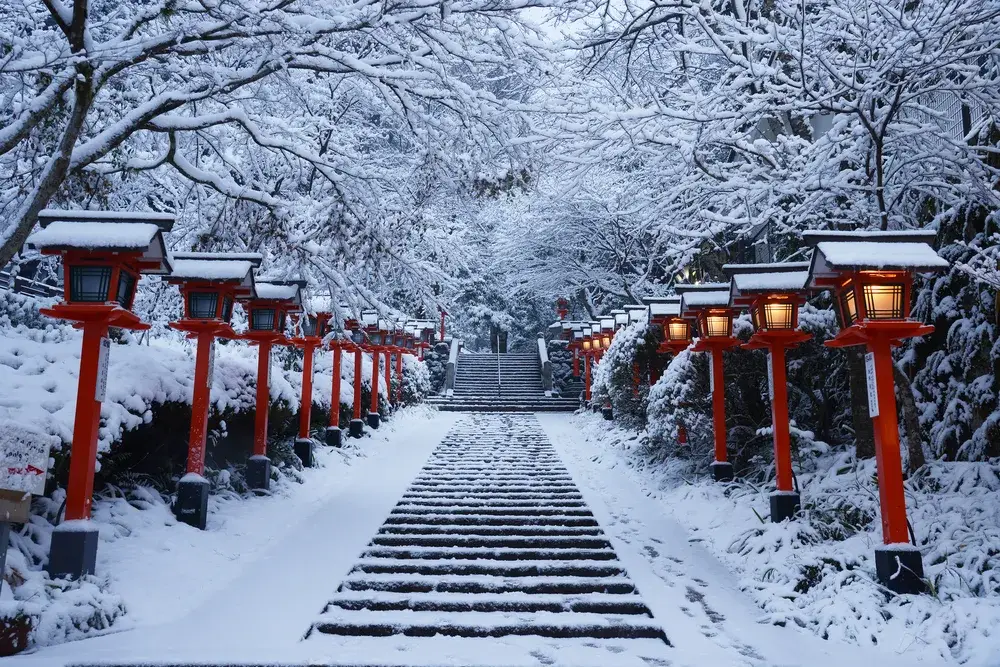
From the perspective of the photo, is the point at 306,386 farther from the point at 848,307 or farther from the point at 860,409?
the point at 848,307

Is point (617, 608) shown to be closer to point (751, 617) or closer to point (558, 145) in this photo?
point (751, 617)

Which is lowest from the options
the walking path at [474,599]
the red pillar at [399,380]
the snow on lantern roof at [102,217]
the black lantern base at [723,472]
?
the walking path at [474,599]

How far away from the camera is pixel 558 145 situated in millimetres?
7887

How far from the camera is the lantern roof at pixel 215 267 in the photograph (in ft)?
23.2

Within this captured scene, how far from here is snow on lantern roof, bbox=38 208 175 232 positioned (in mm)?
5531

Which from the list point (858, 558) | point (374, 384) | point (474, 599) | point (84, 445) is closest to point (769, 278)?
point (858, 558)

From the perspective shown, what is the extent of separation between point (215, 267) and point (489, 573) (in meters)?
4.38

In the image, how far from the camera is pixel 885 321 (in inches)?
207

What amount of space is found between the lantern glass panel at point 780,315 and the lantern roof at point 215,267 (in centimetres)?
567

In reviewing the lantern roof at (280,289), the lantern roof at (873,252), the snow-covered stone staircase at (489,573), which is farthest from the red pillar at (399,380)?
the lantern roof at (873,252)

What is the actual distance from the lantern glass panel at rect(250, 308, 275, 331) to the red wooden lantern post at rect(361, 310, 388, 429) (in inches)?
195

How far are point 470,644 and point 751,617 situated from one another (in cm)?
226

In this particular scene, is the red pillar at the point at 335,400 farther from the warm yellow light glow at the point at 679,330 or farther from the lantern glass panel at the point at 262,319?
the warm yellow light glow at the point at 679,330

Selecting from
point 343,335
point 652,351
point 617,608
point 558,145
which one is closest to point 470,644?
point 617,608
